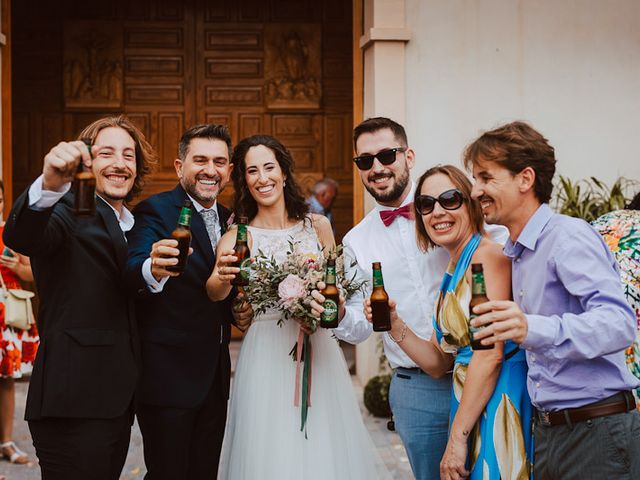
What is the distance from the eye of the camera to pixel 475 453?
2.83m

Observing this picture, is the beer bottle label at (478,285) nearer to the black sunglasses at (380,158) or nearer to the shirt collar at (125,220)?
the black sunglasses at (380,158)

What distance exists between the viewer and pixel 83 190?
2.62 metres

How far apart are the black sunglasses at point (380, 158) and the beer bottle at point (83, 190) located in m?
1.44

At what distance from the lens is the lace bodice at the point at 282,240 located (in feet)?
12.4

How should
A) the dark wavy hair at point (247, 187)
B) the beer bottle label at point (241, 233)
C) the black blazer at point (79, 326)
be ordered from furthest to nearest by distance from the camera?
the dark wavy hair at point (247, 187) → the beer bottle label at point (241, 233) → the black blazer at point (79, 326)

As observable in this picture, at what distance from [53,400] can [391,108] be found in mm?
4756

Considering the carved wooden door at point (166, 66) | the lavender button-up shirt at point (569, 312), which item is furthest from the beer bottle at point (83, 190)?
the carved wooden door at point (166, 66)

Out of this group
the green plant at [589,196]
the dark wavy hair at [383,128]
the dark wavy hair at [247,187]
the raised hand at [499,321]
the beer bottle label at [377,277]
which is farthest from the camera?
the green plant at [589,196]

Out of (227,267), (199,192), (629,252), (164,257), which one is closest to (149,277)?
(164,257)

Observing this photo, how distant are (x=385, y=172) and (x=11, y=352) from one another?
3.51 meters

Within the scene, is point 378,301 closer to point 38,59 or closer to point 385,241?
point 385,241

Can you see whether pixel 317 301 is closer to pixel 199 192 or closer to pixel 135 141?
pixel 199 192

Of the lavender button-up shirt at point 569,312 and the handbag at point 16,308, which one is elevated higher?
the lavender button-up shirt at point 569,312

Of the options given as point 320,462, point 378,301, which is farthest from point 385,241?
point 320,462
